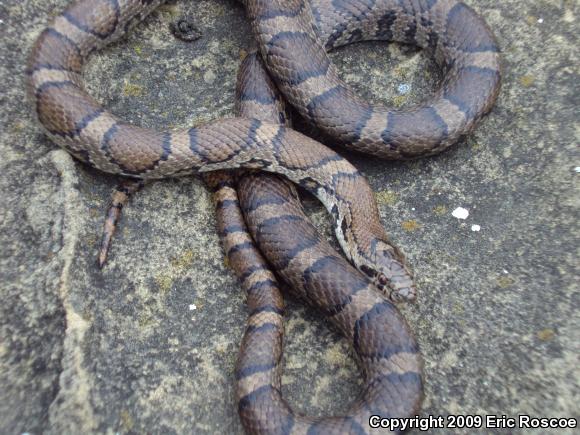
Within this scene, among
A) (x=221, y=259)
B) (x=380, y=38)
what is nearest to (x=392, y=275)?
(x=221, y=259)

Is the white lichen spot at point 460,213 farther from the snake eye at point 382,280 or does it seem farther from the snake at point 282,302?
the snake at point 282,302

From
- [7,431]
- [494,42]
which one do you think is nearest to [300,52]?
[494,42]

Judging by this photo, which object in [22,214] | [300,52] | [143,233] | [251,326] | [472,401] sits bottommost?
[472,401]

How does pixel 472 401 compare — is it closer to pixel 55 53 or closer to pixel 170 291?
pixel 170 291

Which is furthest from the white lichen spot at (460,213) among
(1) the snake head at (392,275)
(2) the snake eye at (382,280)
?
(2) the snake eye at (382,280)

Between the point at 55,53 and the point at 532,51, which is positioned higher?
the point at 55,53

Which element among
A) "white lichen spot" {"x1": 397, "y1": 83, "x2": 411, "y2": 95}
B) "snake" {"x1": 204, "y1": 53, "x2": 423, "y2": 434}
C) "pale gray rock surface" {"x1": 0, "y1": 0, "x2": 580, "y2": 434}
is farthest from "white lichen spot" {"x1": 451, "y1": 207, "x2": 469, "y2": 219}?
"white lichen spot" {"x1": 397, "y1": 83, "x2": 411, "y2": 95}

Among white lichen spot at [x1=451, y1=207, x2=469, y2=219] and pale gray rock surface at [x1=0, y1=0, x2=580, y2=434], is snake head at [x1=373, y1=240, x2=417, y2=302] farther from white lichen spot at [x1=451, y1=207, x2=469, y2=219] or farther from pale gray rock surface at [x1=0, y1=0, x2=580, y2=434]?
white lichen spot at [x1=451, y1=207, x2=469, y2=219]
